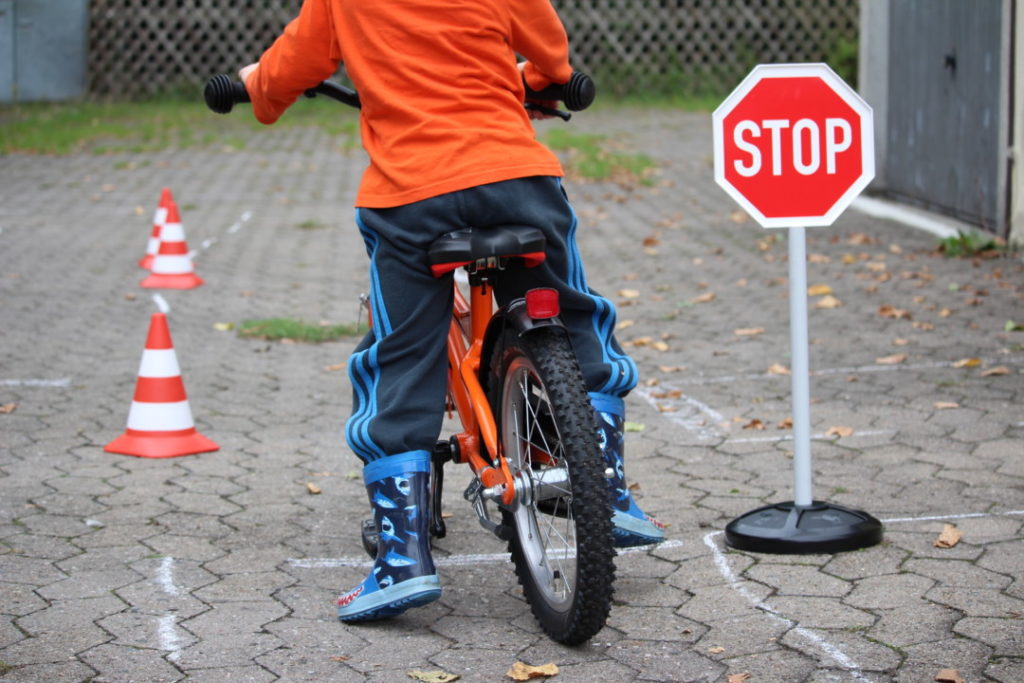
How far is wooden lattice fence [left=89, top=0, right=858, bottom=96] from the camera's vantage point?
69.1ft

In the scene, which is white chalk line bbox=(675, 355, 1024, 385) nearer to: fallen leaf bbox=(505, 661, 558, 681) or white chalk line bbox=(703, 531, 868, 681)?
white chalk line bbox=(703, 531, 868, 681)

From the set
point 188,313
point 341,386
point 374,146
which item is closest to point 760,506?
point 374,146

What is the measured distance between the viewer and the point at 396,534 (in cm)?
372

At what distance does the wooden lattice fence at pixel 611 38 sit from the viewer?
21.1 metres

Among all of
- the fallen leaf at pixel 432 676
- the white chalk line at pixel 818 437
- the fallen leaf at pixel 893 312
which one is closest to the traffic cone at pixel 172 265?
the fallen leaf at pixel 893 312

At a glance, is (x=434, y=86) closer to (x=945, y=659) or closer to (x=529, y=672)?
(x=529, y=672)

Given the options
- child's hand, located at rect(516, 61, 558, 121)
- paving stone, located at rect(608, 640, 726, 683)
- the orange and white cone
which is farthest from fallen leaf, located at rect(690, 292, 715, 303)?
paving stone, located at rect(608, 640, 726, 683)

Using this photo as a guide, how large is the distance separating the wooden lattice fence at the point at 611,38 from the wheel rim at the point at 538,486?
18.1 meters

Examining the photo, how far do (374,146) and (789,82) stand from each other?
51.1 inches

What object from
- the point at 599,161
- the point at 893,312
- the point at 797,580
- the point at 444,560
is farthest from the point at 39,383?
the point at 599,161

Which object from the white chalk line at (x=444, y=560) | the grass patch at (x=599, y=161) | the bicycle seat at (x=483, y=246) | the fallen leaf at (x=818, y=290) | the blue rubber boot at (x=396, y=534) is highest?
the bicycle seat at (x=483, y=246)

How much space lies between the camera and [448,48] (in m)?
3.58

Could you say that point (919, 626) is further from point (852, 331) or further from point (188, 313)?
point (188, 313)

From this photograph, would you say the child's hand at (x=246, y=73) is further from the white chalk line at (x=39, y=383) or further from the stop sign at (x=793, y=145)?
the white chalk line at (x=39, y=383)
